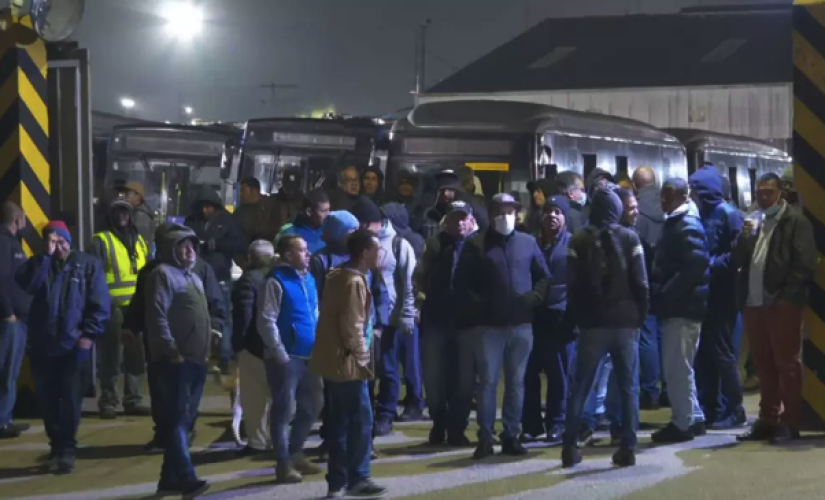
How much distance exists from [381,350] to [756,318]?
307 centimetres

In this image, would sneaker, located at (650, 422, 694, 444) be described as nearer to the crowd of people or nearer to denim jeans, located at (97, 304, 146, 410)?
the crowd of people

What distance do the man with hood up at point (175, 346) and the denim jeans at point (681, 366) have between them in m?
3.72

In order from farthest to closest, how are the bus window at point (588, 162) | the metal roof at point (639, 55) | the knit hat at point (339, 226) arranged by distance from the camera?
the metal roof at point (639, 55) < the bus window at point (588, 162) < the knit hat at point (339, 226)

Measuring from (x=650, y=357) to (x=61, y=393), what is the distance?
5.25 metres

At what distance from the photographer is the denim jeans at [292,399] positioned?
8.46m

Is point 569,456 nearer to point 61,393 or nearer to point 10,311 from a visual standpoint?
point 61,393

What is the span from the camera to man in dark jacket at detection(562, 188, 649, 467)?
8672 mm

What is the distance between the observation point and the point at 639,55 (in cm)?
5272

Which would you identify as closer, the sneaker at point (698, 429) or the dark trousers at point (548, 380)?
the sneaker at point (698, 429)

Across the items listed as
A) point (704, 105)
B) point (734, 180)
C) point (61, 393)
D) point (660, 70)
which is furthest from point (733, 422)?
point (660, 70)

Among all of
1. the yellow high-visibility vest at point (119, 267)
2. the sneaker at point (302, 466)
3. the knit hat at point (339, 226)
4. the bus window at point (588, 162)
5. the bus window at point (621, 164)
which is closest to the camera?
the sneaker at point (302, 466)

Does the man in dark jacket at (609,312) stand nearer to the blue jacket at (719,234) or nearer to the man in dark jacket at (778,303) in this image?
the man in dark jacket at (778,303)

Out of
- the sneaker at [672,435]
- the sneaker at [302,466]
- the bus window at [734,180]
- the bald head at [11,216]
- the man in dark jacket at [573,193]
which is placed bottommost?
the sneaker at [302,466]

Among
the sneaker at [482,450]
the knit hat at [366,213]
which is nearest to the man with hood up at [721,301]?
the sneaker at [482,450]
